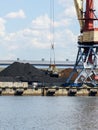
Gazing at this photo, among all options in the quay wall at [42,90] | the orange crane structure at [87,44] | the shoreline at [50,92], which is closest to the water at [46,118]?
the shoreline at [50,92]

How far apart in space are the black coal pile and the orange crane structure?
18.7ft

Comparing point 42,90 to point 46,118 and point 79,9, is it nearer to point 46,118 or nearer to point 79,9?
point 79,9

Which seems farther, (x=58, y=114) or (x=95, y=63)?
(x=95, y=63)

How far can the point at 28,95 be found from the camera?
95.9 metres

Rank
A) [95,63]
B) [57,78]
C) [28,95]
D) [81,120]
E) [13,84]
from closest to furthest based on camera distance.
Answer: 1. [81,120]
2. [28,95]
3. [13,84]
4. [95,63]
5. [57,78]

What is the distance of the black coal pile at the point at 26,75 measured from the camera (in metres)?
116

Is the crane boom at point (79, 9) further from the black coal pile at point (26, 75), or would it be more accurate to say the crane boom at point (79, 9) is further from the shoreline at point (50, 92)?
the shoreline at point (50, 92)

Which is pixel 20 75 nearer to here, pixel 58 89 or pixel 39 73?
pixel 39 73

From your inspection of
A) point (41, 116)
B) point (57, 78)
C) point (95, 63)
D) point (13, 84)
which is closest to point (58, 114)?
point (41, 116)

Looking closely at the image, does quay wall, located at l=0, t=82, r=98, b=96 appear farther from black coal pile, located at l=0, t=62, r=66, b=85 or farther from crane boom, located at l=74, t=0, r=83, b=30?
crane boom, located at l=74, t=0, r=83, b=30

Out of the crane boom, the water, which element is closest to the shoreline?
the crane boom

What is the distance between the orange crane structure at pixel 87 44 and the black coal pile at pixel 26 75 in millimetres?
5706

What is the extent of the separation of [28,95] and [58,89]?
5.23m

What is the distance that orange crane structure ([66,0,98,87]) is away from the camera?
110 meters
